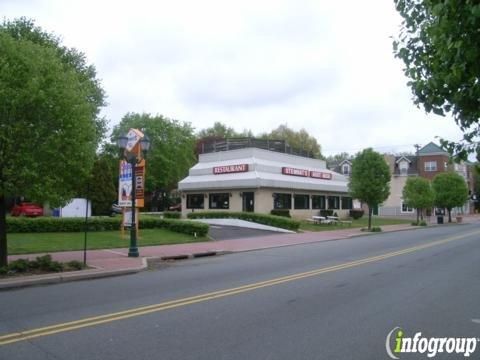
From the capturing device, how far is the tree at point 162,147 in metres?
56.4

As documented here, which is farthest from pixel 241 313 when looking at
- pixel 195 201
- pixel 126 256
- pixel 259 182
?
pixel 195 201

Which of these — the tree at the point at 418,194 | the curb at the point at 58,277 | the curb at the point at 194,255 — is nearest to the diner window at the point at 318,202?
the tree at the point at 418,194

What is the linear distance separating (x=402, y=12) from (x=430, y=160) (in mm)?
67856

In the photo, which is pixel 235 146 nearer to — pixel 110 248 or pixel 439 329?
pixel 110 248

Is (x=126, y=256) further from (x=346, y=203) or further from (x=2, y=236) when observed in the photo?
(x=346, y=203)

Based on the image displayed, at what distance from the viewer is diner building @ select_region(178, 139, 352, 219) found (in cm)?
3884

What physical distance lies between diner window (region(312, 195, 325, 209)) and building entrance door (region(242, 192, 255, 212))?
865cm

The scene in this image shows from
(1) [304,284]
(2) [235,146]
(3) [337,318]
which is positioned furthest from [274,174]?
(3) [337,318]

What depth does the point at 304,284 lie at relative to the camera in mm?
Answer: 10852

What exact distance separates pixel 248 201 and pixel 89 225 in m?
17.2

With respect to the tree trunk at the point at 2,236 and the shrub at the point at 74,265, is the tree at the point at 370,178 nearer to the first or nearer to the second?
the shrub at the point at 74,265

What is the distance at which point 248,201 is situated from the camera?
3900 centimetres

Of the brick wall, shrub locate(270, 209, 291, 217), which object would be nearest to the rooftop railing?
shrub locate(270, 209, 291, 217)

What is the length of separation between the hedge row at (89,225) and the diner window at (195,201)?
15880mm
